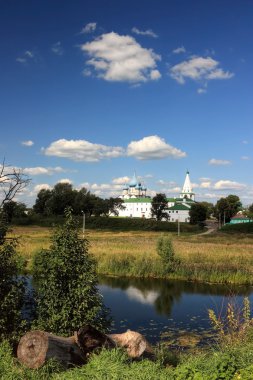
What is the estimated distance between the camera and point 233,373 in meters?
7.29

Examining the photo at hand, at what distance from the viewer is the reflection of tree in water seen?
84.1ft

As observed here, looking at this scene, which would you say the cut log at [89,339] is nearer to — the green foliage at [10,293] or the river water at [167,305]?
the green foliage at [10,293]

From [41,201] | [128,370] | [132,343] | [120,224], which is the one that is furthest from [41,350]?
[41,201]

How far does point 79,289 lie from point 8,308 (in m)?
1.79

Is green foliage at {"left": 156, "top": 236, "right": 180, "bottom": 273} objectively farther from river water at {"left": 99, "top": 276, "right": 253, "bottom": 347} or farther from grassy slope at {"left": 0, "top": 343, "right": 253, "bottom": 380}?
grassy slope at {"left": 0, "top": 343, "right": 253, "bottom": 380}

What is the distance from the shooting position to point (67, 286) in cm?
1078

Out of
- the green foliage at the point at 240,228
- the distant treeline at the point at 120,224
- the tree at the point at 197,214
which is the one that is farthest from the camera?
the tree at the point at 197,214

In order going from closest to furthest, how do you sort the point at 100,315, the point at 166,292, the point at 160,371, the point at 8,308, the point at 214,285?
the point at 160,371 → the point at 8,308 → the point at 100,315 → the point at 166,292 → the point at 214,285

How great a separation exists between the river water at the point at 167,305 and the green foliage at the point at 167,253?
1582 mm

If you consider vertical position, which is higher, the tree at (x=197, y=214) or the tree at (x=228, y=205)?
the tree at (x=228, y=205)

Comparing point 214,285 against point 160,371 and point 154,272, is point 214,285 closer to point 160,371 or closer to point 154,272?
point 154,272

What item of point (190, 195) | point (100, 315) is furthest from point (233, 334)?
point (190, 195)

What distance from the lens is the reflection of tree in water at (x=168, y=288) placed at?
25625mm

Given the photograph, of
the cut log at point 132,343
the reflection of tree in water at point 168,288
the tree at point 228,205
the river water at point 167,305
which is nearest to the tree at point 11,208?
the cut log at point 132,343
